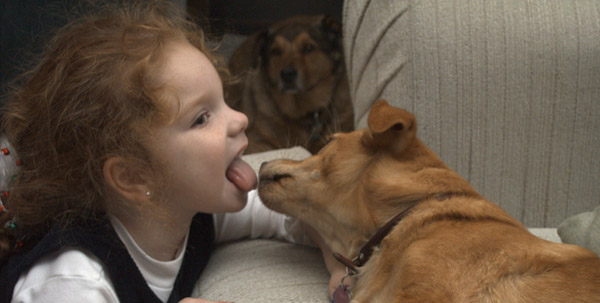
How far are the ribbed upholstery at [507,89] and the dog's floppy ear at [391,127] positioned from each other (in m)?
0.43

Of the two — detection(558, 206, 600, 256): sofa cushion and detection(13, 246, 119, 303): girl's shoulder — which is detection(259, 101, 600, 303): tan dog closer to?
detection(558, 206, 600, 256): sofa cushion

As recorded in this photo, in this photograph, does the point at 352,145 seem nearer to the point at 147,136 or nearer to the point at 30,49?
the point at 147,136

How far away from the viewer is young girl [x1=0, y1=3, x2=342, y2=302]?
3.23 ft

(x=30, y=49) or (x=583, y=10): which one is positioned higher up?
(x=583, y=10)

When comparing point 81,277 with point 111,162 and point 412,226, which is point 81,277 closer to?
point 111,162

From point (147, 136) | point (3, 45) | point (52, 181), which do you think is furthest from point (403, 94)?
point (3, 45)

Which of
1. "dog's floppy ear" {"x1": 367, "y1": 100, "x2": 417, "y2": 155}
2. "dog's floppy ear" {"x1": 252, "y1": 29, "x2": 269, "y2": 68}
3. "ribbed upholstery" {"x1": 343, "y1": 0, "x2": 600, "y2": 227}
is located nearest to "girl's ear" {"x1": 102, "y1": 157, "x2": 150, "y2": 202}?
"dog's floppy ear" {"x1": 367, "y1": 100, "x2": 417, "y2": 155}

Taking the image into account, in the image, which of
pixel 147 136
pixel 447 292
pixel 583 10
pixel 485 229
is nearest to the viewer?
pixel 447 292

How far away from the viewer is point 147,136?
101 cm

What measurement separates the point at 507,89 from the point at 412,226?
2.26 ft

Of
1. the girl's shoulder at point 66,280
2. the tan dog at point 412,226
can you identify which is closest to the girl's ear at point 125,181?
the girl's shoulder at point 66,280

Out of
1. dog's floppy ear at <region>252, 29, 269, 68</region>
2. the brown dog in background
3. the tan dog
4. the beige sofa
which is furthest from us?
dog's floppy ear at <region>252, 29, 269, 68</region>

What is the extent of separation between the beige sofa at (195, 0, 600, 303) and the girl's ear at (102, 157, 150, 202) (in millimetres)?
767

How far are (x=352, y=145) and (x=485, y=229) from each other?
1.06ft
